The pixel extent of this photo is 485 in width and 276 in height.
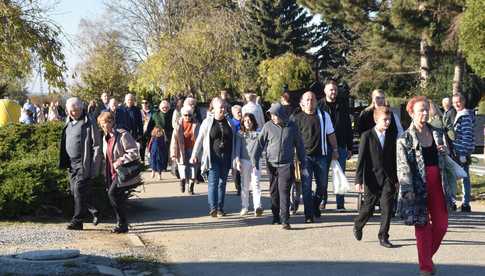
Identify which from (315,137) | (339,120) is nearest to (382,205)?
(315,137)

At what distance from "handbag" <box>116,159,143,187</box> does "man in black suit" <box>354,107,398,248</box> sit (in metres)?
2.97

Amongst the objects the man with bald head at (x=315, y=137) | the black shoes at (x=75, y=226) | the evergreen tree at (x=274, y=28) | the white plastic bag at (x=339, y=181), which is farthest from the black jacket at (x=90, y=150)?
the evergreen tree at (x=274, y=28)

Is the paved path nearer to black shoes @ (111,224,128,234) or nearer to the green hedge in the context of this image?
black shoes @ (111,224,128,234)

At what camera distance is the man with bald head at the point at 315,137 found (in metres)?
10.6

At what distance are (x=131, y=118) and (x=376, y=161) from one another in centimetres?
996

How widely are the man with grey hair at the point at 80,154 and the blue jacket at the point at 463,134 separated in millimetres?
5542

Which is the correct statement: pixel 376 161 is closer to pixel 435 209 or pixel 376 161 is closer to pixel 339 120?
pixel 435 209

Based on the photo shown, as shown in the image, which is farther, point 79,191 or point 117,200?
point 79,191

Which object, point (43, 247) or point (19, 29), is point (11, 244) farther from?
point (19, 29)

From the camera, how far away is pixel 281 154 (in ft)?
32.9

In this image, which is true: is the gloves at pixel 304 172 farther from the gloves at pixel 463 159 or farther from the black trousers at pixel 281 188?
the gloves at pixel 463 159

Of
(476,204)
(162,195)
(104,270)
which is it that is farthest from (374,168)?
(162,195)

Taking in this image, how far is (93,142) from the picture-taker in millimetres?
9859

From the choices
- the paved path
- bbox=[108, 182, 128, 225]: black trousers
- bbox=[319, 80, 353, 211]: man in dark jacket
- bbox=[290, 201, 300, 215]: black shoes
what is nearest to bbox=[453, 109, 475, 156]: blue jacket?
the paved path
